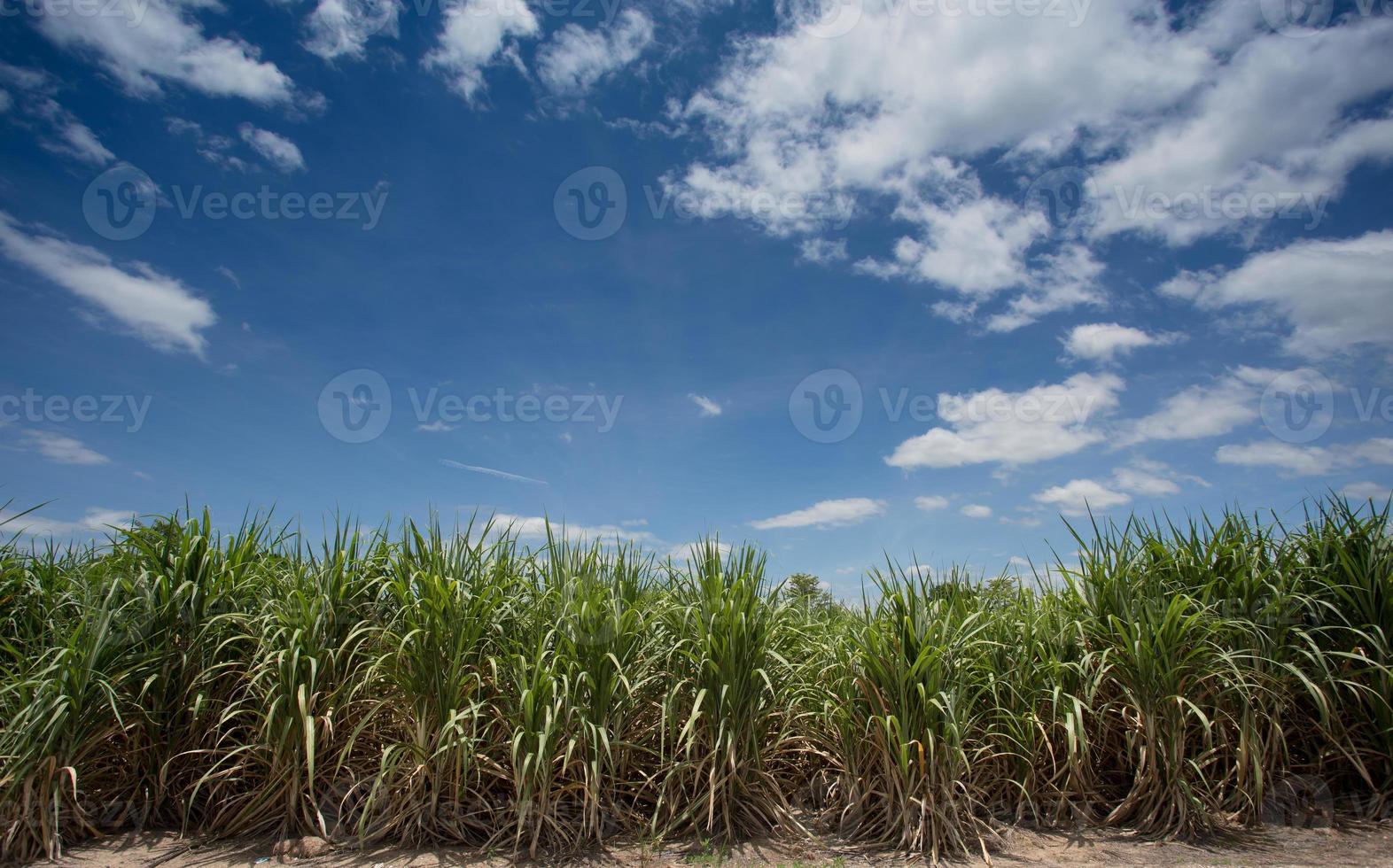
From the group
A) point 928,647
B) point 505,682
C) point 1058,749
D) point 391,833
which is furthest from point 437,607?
point 1058,749

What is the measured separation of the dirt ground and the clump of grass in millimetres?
150

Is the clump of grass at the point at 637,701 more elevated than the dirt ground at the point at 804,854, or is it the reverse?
the clump of grass at the point at 637,701

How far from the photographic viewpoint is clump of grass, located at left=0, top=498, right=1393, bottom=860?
4660mm

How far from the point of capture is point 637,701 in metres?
5.02

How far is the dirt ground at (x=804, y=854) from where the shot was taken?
4453mm

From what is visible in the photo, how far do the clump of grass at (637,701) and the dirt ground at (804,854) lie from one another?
150mm

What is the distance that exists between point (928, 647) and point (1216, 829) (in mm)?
2354

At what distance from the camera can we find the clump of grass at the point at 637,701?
183 inches

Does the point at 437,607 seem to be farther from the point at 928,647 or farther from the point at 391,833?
the point at 928,647

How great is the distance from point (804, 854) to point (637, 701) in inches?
55.4

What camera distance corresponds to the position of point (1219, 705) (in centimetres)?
506
